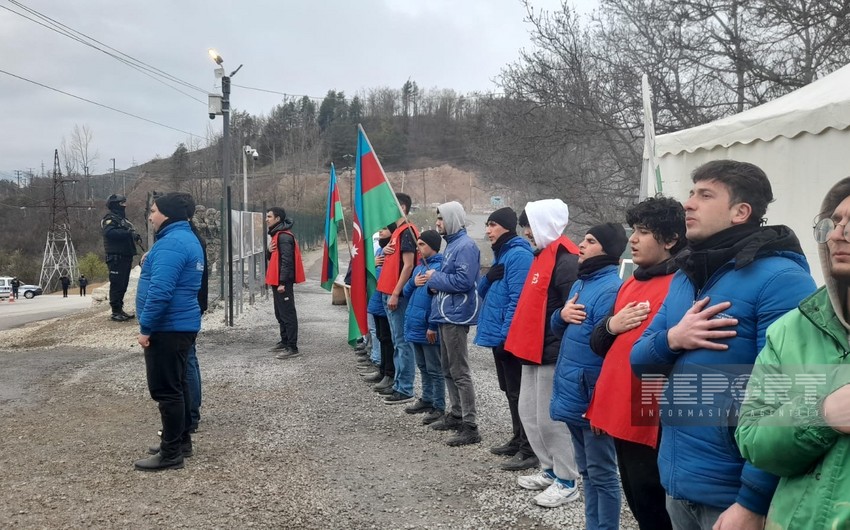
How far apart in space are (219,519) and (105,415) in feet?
10.0

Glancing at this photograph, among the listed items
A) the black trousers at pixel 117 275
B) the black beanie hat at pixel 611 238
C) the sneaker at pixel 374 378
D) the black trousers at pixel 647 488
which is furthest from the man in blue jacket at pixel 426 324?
the black trousers at pixel 117 275

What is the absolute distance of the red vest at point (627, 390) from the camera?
2.74 m

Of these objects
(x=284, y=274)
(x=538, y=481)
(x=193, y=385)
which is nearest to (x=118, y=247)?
(x=284, y=274)

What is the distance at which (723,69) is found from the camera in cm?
1130

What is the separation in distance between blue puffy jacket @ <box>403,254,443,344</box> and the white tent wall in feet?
8.84

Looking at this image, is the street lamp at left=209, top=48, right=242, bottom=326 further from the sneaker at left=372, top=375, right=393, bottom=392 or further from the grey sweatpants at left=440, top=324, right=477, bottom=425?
the grey sweatpants at left=440, top=324, right=477, bottom=425

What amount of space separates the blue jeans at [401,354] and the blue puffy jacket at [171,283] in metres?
2.22

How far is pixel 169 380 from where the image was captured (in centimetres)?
486

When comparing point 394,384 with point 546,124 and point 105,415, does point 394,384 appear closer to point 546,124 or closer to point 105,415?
point 105,415

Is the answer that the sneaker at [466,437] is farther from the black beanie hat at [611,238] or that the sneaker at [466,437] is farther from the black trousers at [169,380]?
the black beanie hat at [611,238]

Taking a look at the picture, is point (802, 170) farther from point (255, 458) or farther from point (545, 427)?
point (255, 458)

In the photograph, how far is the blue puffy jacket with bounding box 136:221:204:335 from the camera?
4742 millimetres

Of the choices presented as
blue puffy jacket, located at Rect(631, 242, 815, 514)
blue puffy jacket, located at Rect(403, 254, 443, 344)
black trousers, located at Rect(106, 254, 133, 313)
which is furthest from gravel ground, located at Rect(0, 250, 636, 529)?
black trousers, located at Rect(106, 254, 133, 313)

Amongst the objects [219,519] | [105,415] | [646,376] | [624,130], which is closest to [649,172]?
[646,376]
